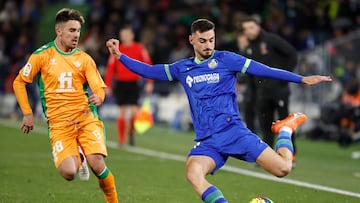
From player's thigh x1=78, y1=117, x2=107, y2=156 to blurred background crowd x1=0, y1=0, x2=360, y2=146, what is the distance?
42.0 feet

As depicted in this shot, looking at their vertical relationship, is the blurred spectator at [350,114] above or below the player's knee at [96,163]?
below

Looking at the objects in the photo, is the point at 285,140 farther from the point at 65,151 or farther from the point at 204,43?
the point at 65,151

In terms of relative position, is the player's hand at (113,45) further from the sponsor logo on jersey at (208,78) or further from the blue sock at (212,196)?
the blue sock at (212,196)

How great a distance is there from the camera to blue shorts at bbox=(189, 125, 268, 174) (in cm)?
952

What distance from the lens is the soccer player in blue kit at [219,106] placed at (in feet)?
31.3

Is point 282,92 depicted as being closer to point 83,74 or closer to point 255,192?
point 255,192

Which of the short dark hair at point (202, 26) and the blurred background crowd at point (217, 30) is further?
the blurred background crowd at point (217, 30)

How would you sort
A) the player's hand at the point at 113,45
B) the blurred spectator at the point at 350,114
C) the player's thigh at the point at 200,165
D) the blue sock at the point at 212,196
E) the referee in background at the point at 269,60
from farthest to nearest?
the blurred spectator at the point at 350,114 → the referee in background at the point at 269,60 → the player's hand at the point at 113,45 → the player's thigh at the point at 200,165 → the blue sock at the point at 212,196

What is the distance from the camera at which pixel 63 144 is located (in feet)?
33.6

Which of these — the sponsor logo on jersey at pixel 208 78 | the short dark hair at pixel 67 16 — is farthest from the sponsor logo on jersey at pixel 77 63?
the sponsor logo on jersey at pixel 208 78

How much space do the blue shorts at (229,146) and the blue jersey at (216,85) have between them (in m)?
0.07

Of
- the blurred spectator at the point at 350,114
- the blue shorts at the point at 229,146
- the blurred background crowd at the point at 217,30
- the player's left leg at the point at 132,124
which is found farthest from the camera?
the blurred background crowd at the point at 217,30

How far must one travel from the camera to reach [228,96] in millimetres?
9711

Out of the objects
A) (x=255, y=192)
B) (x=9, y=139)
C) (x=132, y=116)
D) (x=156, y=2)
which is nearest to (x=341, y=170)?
(x=255, y=192)
